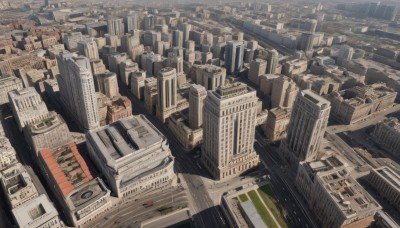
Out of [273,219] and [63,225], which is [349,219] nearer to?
[273,219]

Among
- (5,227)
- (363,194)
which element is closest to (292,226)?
(363,194)

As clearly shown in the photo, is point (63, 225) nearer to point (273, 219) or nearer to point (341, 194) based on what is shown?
point (273, 219)

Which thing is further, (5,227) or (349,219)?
(5,227)

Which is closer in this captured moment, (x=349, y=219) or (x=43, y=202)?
(x=349, y=219)

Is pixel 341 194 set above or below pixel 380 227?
above

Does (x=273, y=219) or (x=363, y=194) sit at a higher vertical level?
(x=363, y=194)

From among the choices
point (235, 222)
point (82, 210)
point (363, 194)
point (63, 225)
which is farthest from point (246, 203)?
point (63, 225)
